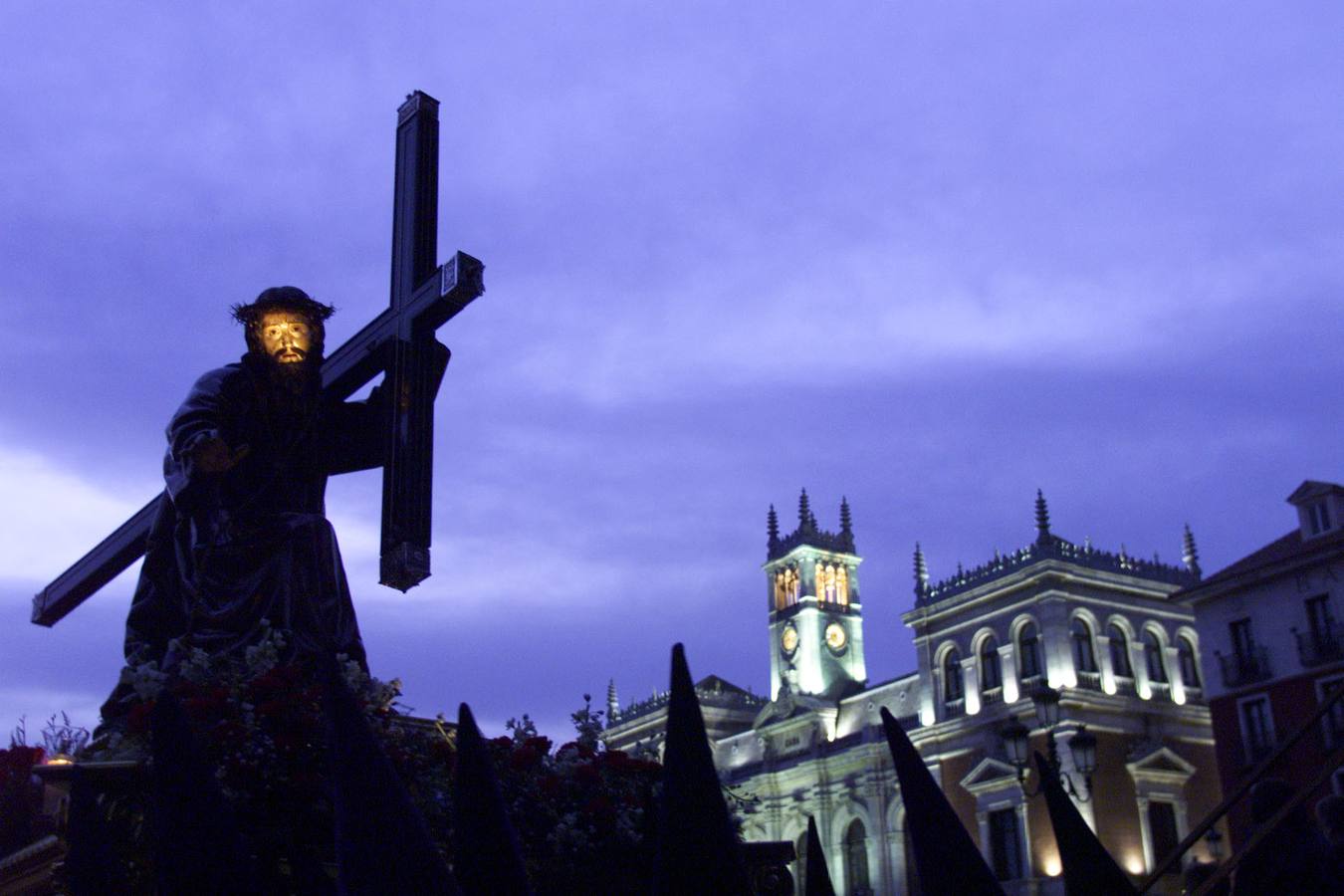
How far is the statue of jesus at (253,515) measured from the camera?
5949mm

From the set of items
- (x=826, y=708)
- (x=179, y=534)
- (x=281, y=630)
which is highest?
(x=826, y=708)

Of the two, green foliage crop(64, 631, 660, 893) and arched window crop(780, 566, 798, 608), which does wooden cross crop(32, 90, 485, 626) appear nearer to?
green foliage crop(64, 631, 660, 893)

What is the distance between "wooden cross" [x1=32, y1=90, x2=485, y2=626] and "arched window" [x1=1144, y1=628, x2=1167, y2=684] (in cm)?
3412

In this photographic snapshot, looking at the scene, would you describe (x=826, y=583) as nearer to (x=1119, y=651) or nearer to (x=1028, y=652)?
(x=1028, y=652)

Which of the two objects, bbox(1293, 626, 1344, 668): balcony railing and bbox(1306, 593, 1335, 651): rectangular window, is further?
bbox(1306, 593, 1335, 651): rectangular window

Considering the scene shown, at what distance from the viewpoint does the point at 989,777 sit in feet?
117

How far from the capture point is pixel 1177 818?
112 feet

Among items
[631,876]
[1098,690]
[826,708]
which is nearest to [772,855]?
[631,876]

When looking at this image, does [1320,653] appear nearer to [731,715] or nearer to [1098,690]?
[1098,690]

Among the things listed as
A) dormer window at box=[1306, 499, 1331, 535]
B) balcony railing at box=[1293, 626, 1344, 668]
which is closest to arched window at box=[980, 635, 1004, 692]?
balcony railing at box=[1293, 626, 1344, 668]

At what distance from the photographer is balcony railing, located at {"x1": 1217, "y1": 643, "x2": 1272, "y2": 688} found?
28.8 meters

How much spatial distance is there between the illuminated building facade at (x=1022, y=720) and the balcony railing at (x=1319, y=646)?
618 centimetres

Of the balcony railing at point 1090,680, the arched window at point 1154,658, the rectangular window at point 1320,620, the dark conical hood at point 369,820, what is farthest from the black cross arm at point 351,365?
the arched window at point 1154,658

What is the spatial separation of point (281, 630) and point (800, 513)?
50.7 m
